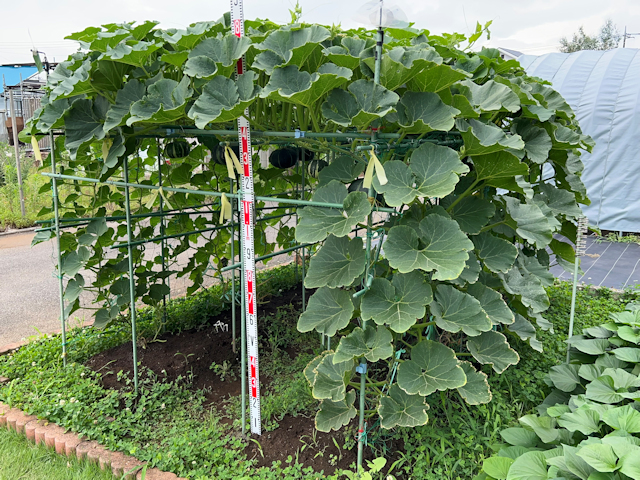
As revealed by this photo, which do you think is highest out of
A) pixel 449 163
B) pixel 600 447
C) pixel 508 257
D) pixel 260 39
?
pixel 260 39

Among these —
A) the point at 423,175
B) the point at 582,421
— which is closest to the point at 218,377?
the point at 423,175

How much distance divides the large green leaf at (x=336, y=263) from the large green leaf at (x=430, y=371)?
0.41 meters

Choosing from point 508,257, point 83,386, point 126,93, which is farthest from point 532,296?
point 83,386

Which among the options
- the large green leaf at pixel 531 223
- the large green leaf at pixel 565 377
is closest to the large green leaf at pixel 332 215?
the large green leaf at pixel 531 223

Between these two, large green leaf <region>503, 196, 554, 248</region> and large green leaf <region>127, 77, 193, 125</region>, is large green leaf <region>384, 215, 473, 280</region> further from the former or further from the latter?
large green leaf <region>127, 77, 193, 125</region>

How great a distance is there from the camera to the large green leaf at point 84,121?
2.26 meters

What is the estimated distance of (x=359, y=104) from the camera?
5.91ft

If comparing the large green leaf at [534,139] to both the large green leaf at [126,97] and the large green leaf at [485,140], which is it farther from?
the large green leaf at [126,97]

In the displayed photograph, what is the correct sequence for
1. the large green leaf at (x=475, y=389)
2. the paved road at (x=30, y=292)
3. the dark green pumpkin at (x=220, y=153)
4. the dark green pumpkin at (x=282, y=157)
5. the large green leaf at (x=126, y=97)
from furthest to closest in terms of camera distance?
the paved road at (x=30, y=292) < the dark green pumpkin at (x=282, y=157) < the dark green pumpkin at (x=220, y=153) < the large green leaf at (x=126, y=97) < the large green leaf at (x=475, y=389)

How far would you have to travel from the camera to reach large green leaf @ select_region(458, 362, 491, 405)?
2.00 metres

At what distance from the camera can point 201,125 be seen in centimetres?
170

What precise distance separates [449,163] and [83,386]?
7.58 ft

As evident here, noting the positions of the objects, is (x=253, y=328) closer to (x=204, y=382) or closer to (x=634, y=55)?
(x=204, y=382)

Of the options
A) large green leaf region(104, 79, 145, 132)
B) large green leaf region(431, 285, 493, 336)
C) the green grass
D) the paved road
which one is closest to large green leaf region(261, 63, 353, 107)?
large green leaf region(104, 79, 145, 132)
